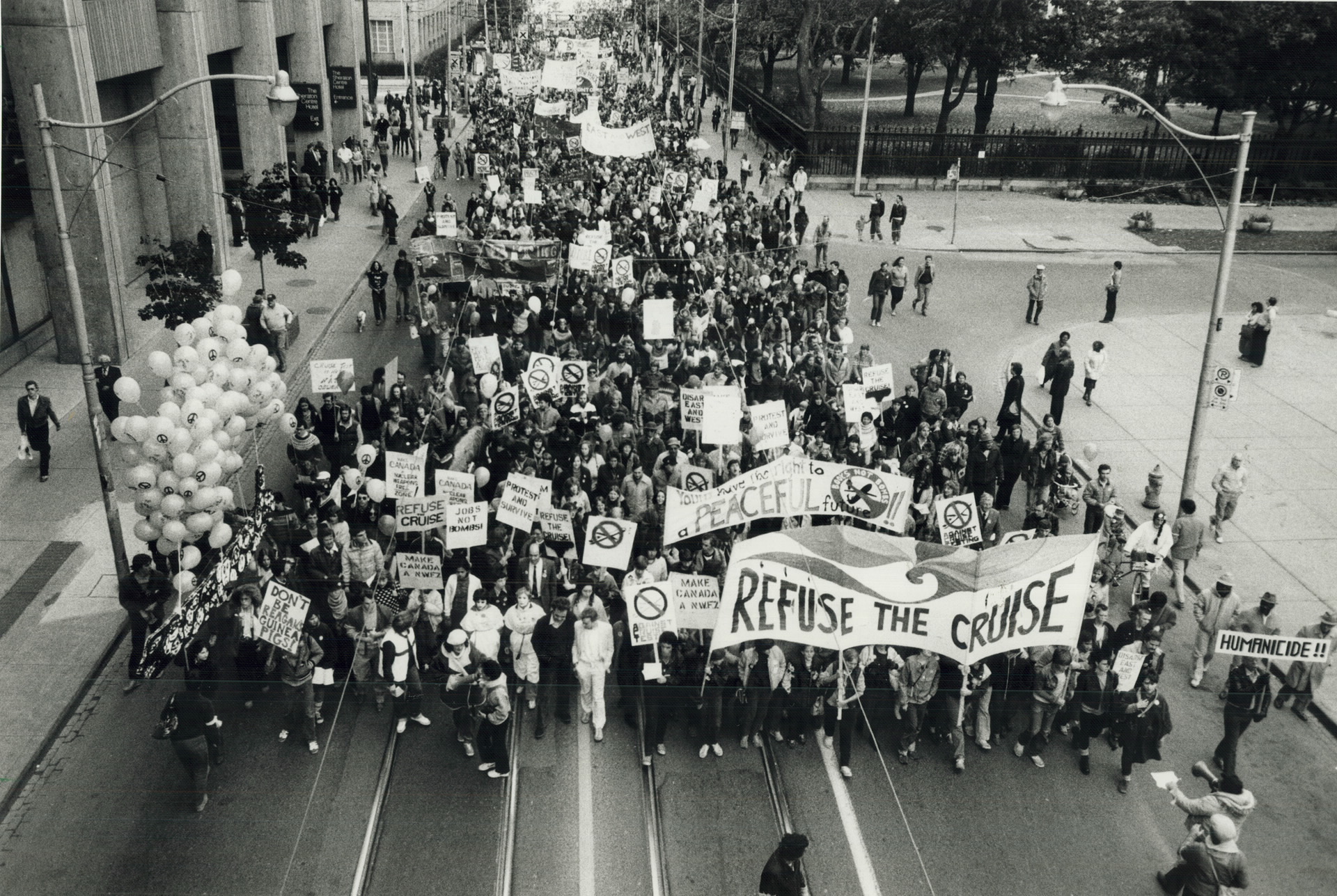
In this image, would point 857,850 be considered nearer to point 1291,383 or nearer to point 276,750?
point 276,750

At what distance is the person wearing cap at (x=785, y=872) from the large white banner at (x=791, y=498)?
4.70 metres

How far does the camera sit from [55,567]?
14.4m

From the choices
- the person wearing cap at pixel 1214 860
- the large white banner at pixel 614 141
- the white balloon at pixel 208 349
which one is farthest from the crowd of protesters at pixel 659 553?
the large white banner at pixel 614 141

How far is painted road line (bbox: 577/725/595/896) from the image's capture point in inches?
376

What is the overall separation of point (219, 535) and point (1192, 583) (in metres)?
12.4

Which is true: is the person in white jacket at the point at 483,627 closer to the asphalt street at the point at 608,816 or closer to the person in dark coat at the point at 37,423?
the asphalt street at the point at 608,816

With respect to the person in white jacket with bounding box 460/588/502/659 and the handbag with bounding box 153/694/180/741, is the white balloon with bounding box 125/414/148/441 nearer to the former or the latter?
the handbag with bounding box 153/694/180/741

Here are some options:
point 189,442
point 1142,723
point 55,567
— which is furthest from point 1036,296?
point 55,567

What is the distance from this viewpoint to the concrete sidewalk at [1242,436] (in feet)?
50.5

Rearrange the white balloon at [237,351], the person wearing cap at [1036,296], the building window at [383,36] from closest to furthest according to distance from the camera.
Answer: the white balloon at [237,351] → the person wearing cap at [1036,296] → the building window at [383,36]

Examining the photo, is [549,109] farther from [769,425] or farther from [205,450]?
[205,450]

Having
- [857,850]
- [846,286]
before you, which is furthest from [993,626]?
[846,286]

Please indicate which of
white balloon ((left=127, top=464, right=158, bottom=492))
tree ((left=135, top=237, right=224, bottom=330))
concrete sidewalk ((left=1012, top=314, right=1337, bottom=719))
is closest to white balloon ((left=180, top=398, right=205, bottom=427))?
white balloon ((left=127, top=464, right=158, bottom=492))

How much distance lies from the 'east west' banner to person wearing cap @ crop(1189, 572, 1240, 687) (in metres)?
3.12
